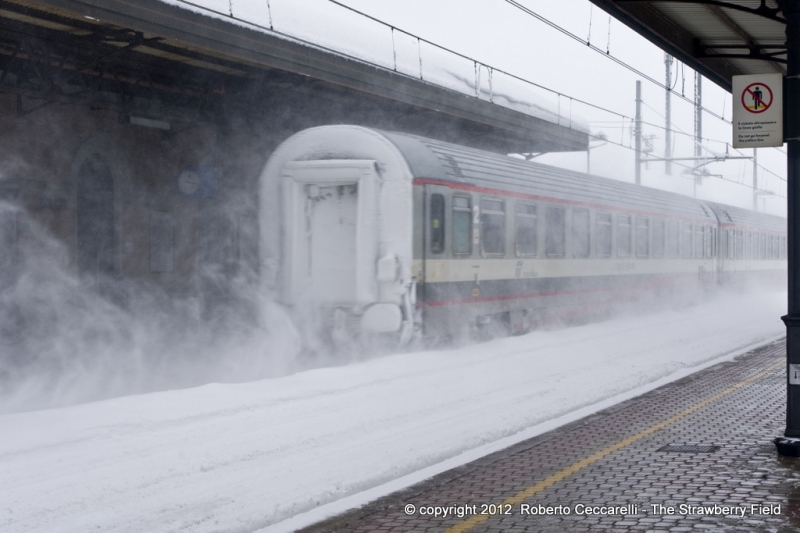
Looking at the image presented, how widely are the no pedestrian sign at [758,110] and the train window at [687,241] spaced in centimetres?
1781

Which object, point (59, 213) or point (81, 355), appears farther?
point (59, 213)

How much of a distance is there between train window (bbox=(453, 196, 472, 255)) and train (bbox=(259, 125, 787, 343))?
0.03m

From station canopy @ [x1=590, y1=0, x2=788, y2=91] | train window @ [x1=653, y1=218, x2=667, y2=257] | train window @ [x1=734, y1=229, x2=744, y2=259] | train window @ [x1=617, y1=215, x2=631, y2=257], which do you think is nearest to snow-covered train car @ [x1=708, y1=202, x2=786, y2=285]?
train window @ [x1=734, y1=229, x2=744, y2=259]

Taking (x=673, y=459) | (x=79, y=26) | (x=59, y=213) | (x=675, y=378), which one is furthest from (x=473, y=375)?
(x=59, y=213)

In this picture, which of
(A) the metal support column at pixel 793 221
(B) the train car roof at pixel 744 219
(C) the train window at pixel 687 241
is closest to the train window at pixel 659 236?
(C) the train window at pixel 687 241

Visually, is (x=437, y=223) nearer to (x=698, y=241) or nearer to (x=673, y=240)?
(x=673, y=240)

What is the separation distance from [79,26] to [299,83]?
494cm

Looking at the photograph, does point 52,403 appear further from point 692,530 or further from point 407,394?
point 692,530

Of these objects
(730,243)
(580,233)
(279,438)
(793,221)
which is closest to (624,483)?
(793,221)

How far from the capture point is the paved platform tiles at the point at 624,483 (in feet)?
17.8

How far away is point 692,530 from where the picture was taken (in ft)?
16.9

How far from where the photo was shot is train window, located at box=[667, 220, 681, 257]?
78.3 feet

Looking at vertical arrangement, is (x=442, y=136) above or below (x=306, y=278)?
above

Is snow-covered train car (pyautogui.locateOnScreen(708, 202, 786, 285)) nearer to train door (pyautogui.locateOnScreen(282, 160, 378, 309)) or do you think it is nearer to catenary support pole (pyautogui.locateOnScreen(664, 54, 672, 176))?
catenary support pole (pyautogui.locateOnScreen(664, 54, 672, 176))
